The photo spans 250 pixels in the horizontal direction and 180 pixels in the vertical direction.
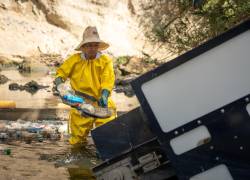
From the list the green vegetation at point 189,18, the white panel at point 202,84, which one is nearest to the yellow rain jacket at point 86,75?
the white panel at point 202,84

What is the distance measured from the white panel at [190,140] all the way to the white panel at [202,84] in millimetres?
80

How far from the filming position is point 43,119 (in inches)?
404

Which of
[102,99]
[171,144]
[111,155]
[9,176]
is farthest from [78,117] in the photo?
[171,144]

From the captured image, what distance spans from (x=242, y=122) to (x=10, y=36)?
2099cm

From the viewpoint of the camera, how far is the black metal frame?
3.47m

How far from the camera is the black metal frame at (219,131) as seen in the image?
3.47 m

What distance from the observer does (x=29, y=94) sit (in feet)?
49.6

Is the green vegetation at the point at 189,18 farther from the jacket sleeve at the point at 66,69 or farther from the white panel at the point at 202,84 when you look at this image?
the white panel at the point at 202,84

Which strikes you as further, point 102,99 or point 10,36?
point 10,36

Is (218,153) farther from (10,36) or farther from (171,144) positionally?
(10,36)

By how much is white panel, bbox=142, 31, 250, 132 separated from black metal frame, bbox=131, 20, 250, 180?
31 millimetres

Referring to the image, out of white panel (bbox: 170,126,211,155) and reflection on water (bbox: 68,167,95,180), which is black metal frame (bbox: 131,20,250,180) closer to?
white panel (bbox: 170,126,211,155)

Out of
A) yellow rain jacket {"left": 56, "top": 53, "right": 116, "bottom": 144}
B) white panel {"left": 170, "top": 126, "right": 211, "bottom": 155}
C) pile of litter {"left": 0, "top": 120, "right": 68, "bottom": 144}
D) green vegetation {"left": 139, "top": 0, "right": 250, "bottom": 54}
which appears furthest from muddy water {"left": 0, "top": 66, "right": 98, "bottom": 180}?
green vegetation {"left": 139, "top": 0, "right": 250, "bottom": 54}

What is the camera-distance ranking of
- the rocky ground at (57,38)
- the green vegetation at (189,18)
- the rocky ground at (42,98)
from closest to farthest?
the rocky ground at (42,98) < the green vegetation at (189,18) < the rocky ground at (57,38)
